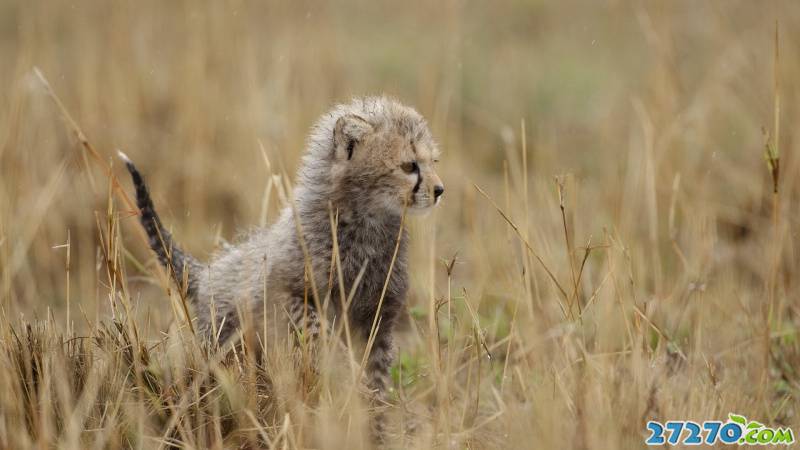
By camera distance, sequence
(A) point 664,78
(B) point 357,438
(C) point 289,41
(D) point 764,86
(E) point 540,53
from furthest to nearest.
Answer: (E) point 540,53, (C) point 289,41, (D) point 764,86, (A) point 664,78, (B) point 357,438

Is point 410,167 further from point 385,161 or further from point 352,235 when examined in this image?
point 352,235

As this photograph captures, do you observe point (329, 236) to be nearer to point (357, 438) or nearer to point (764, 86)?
point (357, 438)

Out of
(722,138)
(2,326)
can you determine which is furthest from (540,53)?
(2,326)

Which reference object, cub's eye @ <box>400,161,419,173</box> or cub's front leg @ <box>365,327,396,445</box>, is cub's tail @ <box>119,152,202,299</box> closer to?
cub's front leg @ <box>365,327,396,445</box>

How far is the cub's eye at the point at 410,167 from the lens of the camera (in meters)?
3.03

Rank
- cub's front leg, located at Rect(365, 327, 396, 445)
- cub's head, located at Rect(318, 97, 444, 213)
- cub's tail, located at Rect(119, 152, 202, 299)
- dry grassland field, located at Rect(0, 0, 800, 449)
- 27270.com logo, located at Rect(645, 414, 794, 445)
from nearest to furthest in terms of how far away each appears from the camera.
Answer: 27270.com logo, located at Rect(645, 414, 794, 445) < dry grassland field, located at Rect(0, 0, 800, 449) < cub's front leg, located at Rect(365, 327, 396, 445) < cub's head, located at Rect(318, 97, 444, 213) < cub's tail, located at Rect(119, 152, 202, 299)

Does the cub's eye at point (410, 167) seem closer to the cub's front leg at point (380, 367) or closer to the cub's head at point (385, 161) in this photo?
the cub's head at point (385, 161)

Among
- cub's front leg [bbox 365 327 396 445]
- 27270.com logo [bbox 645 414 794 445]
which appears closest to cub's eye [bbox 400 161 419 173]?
cub's front leg [bbox 365 327 396 445]

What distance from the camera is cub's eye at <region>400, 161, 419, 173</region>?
3033 millimetres

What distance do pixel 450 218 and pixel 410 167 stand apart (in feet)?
8.08

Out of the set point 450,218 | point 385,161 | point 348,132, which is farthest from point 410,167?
point 450,218

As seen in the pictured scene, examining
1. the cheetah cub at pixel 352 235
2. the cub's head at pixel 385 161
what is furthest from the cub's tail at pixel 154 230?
the cub's head at pixel 385 161

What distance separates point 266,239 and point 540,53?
538cm

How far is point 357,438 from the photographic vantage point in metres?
2.33
